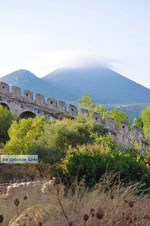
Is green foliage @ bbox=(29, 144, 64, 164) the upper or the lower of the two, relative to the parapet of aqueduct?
lower

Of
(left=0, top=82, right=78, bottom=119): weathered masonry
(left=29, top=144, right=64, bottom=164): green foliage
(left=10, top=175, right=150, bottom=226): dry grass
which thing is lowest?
(left=10, top=175, right=150, bottom=226): dry grass

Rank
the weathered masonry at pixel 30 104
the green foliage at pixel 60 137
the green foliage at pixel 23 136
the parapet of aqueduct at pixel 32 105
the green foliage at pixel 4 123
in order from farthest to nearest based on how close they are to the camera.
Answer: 1. the weathered masonry at pixel 30 104
2. the parapet of aqueduct at pixel 32 105
3. the green foliage at pixel 4 123
4. the green foliage at pixel 23 136
5. the green foliage at pixel 60 137

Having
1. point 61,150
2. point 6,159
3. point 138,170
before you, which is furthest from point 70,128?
point 138,170

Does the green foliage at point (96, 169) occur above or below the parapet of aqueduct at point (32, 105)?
below

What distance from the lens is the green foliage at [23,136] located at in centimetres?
1985

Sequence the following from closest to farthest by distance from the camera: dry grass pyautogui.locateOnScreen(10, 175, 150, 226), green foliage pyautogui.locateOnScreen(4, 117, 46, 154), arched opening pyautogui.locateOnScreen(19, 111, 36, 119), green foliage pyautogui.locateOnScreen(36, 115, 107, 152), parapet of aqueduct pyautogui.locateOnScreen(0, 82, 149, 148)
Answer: dry grass pyautogui.locateOnScreen(10, 175, 150, 226)
green foliage pyautogui.locateOnScreen(36, 115, 107, 152)
green foliage pyautogui.locateOnScreen(4, 117, 46, 154)
parapet of aqueduct pyautogui.locateOnScreen(0, 82, 149, 148)
arched opening pyautogui.locateOnScreen(19, 111, 36, 119)

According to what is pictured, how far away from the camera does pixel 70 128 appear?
2095 cm

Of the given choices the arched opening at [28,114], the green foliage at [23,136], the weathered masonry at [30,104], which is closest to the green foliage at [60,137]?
the green foliage at [23,136]

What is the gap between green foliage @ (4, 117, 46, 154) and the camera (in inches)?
782

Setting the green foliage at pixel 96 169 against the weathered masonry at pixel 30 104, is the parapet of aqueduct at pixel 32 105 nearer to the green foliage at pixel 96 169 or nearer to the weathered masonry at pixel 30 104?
the weathered masonry at pixel 30 104

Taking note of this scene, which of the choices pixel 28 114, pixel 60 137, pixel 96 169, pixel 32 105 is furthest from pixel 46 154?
pixel 28 114

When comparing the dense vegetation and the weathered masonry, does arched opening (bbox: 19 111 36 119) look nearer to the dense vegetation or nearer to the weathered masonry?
the weathered masonry

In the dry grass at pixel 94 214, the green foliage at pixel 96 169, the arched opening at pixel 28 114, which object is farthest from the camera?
the arched opening at pixel 28 114

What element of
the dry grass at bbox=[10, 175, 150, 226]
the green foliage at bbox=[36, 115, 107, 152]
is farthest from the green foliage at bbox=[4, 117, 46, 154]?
the dry grass at bbox=[10, 175, 150, 226]
